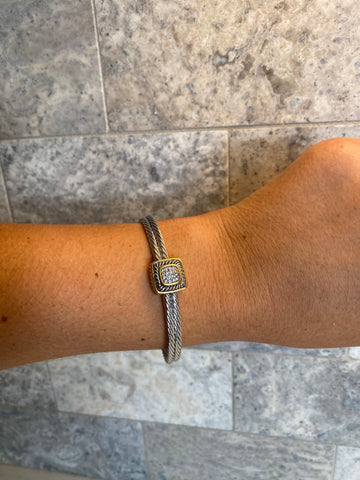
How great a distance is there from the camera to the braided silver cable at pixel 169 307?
72 centimetres

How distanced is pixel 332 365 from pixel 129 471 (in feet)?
2.84

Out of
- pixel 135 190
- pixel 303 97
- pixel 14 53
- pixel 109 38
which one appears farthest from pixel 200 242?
pixel 14 53

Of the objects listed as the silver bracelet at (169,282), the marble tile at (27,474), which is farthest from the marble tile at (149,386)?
the silver bracelet at (169,282)

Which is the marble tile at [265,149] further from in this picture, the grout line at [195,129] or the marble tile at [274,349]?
the marble tile at [274,349]

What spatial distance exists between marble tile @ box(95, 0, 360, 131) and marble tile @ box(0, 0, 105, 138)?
0.05 metres

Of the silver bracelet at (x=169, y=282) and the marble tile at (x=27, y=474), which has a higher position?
the silver bracelet at (x=169, y=282)

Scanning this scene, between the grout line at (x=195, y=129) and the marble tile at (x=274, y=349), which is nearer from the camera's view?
the grout line at (x=195, y=129)

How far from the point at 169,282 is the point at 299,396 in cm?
72

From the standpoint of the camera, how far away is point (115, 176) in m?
1.03

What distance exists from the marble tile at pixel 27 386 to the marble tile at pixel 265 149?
3.03 ft

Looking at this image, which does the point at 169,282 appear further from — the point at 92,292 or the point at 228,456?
the point at 228,456

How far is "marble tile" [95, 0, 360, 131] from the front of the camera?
0.86m

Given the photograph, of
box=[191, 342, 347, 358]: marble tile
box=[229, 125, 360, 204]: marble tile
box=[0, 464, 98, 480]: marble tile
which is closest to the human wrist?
box=[229, 125, 360, 204]: marble tile

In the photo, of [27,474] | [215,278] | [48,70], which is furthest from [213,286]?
[27,474]
